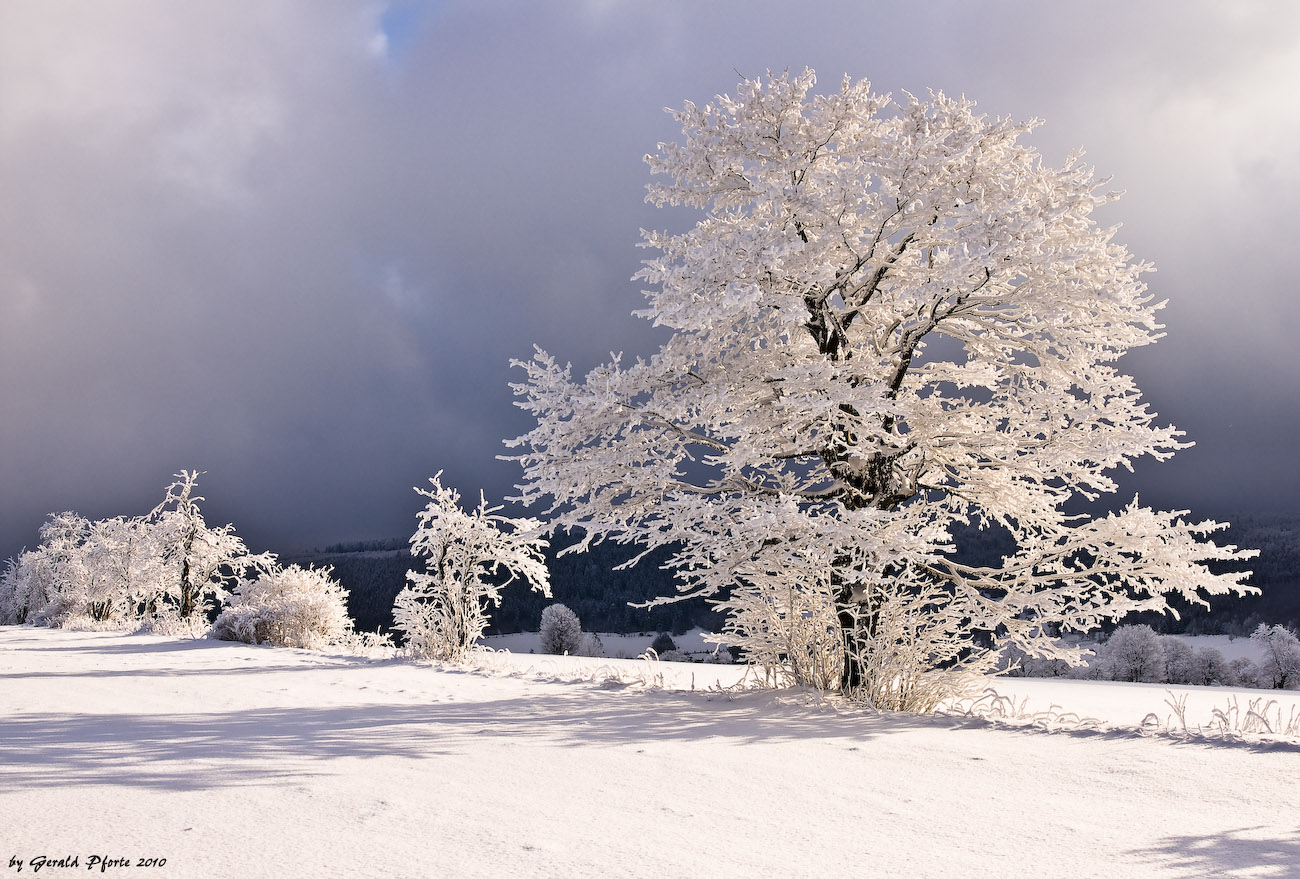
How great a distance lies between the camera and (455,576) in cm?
1220

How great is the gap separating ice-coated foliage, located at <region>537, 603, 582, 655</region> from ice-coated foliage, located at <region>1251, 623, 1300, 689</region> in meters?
36.2

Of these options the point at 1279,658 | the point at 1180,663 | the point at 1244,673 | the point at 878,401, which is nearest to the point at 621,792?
the point at 878,401

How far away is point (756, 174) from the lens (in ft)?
25.1

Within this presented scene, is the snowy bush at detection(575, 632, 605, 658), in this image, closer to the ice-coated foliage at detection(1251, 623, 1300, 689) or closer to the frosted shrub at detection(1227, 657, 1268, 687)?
the frosted shrub at detection(1227, 657, 1268, 687)

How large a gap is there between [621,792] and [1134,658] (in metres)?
45.9

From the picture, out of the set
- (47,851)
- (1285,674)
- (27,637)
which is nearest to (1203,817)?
(47,851)

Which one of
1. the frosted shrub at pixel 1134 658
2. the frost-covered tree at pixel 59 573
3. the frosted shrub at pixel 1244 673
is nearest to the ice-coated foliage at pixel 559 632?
the frost-covered tree at pixel 59 573

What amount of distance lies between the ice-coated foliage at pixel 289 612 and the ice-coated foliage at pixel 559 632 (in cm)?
2723

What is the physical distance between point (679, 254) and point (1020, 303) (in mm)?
3270

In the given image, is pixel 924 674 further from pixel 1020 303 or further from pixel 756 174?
pixel 756 174

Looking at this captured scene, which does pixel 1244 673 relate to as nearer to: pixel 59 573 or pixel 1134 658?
pixel 1134 658

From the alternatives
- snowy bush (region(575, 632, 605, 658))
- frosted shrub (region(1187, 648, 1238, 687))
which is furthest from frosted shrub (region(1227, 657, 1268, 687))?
snowy bush (region(575, 632, 605, 658))

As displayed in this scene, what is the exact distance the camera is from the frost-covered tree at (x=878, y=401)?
629 cm

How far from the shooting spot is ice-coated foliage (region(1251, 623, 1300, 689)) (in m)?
35.8
